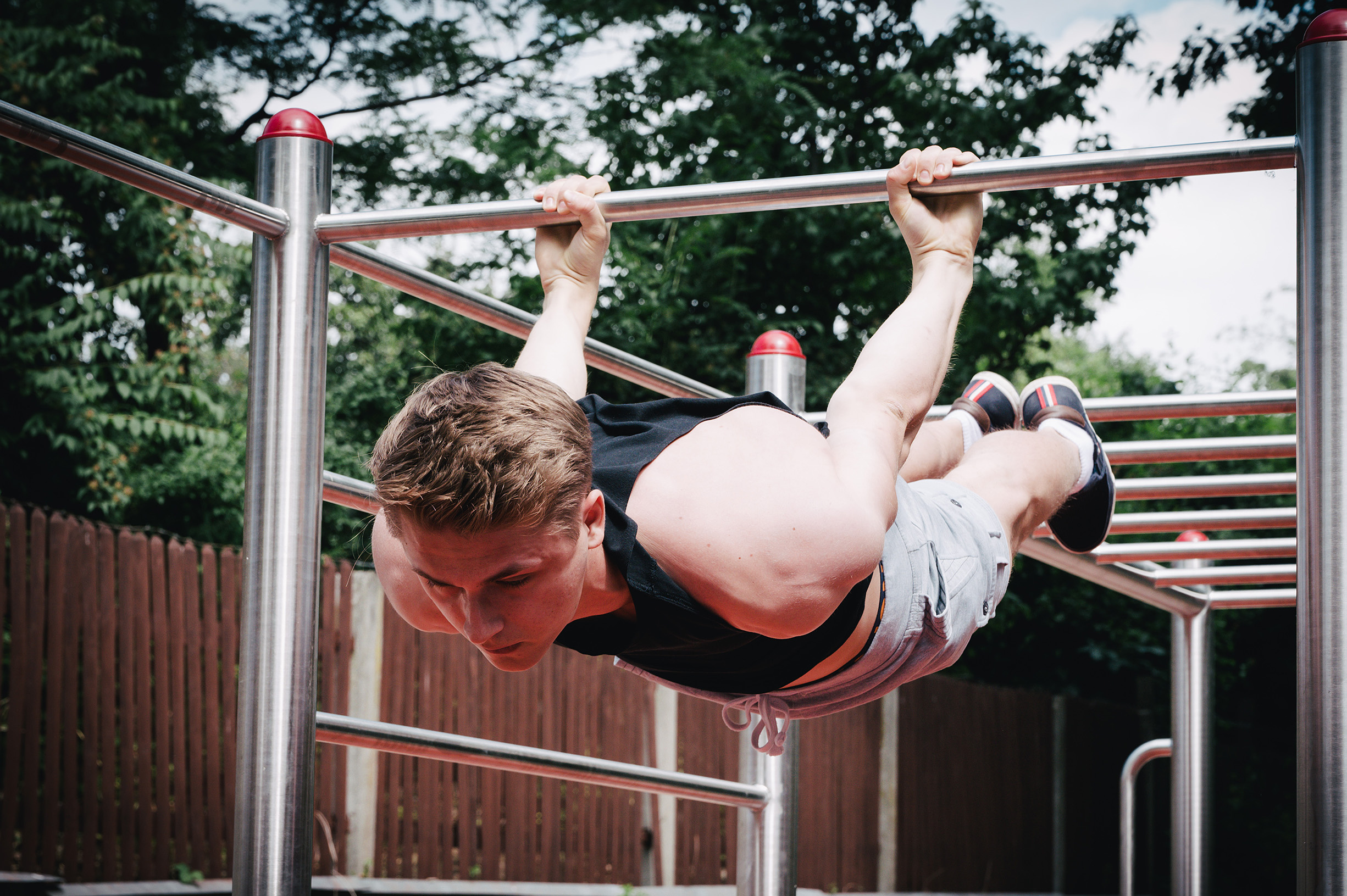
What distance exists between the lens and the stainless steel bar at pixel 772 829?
1944 mm

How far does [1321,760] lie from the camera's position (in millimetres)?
932

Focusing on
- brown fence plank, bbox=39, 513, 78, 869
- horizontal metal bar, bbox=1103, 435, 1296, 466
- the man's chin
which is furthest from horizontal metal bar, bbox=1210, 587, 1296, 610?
brown fence plank, bbox=39, 513, 78, 869

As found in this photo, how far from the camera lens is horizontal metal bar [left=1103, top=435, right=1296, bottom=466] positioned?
169 centimetres

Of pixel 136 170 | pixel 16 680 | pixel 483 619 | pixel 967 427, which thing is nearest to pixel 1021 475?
pixel 967 427

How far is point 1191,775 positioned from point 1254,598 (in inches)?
19.0

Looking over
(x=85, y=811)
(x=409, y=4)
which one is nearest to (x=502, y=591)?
(x=85, y=811)

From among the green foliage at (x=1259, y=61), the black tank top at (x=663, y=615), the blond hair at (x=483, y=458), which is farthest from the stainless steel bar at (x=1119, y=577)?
the green foliage at (x=1259, y=61)

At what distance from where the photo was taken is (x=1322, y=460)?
37.9 inches

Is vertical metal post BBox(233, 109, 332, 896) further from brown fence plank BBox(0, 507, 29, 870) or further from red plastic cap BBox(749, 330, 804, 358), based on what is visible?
brown fence plank BBox(0, 507, 29, 870)

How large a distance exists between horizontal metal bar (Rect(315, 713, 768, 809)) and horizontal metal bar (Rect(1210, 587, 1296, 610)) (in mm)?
1586

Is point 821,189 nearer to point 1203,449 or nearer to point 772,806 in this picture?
point 1203,449

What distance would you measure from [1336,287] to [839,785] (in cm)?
662

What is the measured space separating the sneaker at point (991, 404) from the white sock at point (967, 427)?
0.04ft

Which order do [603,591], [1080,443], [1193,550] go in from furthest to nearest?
[1193,550]
[1080,443]
[603,591]
